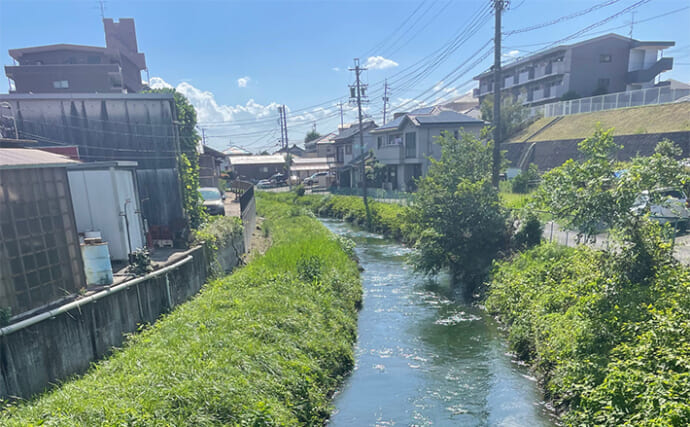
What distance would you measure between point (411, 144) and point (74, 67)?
30.7 m

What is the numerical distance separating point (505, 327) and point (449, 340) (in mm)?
2000

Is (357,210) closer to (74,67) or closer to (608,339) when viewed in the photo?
(608,339)

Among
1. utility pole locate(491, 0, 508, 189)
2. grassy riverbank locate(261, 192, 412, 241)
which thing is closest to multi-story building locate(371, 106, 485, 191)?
grassy riverbank locate(261, 192, 412, 241)

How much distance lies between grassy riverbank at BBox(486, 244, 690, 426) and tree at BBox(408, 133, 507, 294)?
13.5 feet

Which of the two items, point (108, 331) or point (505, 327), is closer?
point (108, 331)

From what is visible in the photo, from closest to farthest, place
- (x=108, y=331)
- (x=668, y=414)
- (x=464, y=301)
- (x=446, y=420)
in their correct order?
(x=668, y=414) < (x=446, y=420) < (x=108, y=331) < (x=464, y=301)

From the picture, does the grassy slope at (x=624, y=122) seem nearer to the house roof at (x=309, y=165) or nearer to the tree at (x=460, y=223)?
the tree at (x=460, y=223)

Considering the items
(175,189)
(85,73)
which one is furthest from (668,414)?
(85,73)

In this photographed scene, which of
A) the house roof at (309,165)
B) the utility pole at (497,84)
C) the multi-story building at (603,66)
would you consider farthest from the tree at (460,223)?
the house roof at (309,165)

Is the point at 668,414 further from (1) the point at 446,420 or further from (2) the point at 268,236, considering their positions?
(2) the point at 268,236

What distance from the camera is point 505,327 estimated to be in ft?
38.4

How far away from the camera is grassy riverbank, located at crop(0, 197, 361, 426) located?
18.1 feet

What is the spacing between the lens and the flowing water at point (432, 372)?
7820mm

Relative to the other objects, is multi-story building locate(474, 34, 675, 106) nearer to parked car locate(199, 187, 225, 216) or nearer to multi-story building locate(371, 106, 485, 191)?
multi-story building locate(371, 106, 485, 191)
